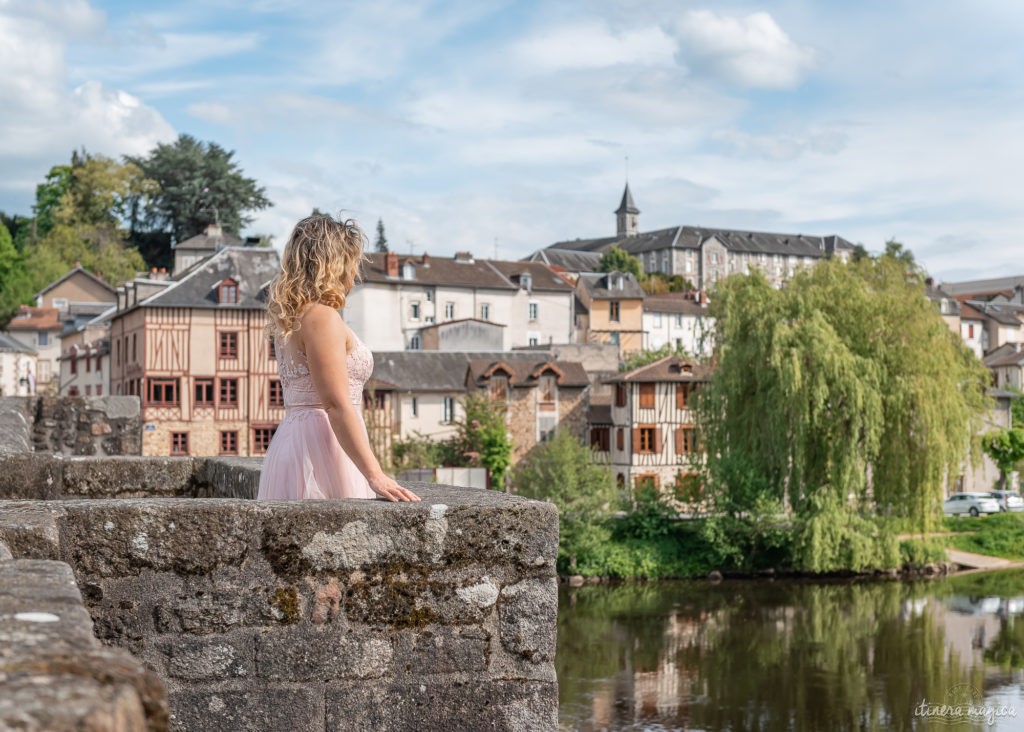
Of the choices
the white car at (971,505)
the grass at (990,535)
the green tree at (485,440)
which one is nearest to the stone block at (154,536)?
the green tree at (485,440)

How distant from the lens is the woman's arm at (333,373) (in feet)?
13.3

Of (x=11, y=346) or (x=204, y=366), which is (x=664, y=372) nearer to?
(x=204, y=366)

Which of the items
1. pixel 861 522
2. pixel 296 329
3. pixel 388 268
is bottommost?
pixel 861 522

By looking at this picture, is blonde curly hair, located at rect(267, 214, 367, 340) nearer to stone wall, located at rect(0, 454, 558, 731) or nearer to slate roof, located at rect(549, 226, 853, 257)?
stone wall, located at rect(0, 454, 558, 731)

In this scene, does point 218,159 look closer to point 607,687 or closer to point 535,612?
point 607,687

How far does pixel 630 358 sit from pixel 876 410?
3232 centimetres

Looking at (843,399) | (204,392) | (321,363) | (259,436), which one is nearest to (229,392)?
(204,392)

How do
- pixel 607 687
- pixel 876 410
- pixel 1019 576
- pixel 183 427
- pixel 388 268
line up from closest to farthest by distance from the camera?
pixel 607 687
pixel 876 410
pixel 1019 576
pixel 183 427
pixel 388 268

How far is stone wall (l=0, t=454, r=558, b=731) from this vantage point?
10.8ft

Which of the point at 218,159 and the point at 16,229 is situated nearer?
the point at 218,159

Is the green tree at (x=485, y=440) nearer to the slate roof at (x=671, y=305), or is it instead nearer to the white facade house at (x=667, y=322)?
the white facade house at (x=667, y=322)

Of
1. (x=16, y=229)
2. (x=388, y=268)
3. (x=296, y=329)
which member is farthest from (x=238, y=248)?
(x=16, y=229)

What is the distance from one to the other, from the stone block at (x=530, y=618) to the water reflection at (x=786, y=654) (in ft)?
66.9

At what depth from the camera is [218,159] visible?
7762 cm
